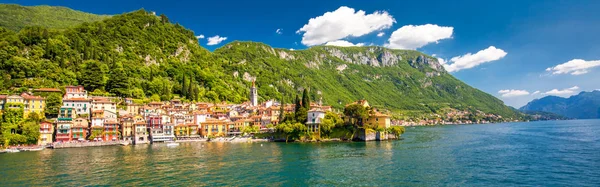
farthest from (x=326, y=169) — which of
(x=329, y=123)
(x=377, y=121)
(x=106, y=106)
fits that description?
(x=106, y=106)

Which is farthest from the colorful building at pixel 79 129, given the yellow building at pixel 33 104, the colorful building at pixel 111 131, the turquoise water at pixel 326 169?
the turquoise water at pixel 326 169

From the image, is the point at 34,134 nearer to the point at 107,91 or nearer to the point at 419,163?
the point at 107,91

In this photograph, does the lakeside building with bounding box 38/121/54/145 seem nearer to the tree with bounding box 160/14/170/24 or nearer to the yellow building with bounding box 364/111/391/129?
the yellow building with bounding box 364/111/391/129

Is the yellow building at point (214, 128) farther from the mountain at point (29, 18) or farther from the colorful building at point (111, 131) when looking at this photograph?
the mountain at point (29, 18)

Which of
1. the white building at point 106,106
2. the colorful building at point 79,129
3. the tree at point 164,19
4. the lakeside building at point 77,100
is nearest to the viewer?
the colorful building at point 79,129

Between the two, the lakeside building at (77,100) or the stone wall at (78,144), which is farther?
the lakeside building at (77,100)

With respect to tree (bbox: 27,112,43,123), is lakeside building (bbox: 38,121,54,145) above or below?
below

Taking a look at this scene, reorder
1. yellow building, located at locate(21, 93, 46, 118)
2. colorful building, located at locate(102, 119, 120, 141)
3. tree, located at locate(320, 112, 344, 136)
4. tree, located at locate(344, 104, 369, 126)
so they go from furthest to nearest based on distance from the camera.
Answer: colorful building, located at locate(102, 119, 120, 141) → tree, located at locate(344, 104, 369, 126) → tree, located at locate(320, 112, 344, 136) → yellow building, located at locate(21, 93, 46, 118)

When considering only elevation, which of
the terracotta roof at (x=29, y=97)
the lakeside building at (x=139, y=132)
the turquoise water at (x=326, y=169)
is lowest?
the turquoise water at (x=326, y=169)

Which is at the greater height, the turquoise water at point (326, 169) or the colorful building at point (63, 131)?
the colorful building at point (63, 131)

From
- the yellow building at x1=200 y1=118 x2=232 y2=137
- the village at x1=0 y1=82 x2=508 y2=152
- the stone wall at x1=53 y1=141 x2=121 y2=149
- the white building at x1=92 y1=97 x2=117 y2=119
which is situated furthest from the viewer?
the yellow building at x1=200 y1=118 x2=232 y2=137

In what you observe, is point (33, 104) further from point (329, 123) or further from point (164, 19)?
point (164, 19)

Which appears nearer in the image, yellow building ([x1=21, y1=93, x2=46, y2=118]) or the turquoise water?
the turquoise water

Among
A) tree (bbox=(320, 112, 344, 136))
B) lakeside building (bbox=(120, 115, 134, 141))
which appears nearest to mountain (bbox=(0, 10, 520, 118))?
lakeside building (bbox=(120, 115, 134, 141))
